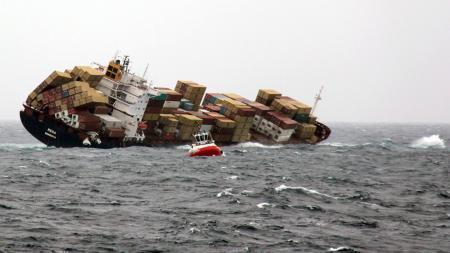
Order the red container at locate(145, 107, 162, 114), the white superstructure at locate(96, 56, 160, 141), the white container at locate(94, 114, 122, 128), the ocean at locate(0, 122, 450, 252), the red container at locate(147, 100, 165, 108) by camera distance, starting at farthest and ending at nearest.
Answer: the red container at locate(145, 107, 162, 114) → the red container at locate(147, 100, 165, 108) → the white superstructure at locate(96, 56, 160, 141) → the white container at locate(94, 114, 122, 128) → the ocean at locate(0, 122, 450, 252)

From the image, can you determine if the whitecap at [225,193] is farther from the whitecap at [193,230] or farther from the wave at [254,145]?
the wave at [254,145]

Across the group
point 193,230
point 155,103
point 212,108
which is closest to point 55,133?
point 155,103

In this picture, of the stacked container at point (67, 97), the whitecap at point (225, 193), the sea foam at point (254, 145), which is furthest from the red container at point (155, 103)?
the whitecap at point (225, 193)

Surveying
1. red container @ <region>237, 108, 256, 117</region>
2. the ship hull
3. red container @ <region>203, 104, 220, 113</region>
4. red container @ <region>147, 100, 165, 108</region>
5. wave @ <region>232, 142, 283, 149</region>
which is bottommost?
the ship hull

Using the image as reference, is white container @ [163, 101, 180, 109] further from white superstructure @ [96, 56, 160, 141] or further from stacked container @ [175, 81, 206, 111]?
stacked container @ [175, 81, 206, 111]

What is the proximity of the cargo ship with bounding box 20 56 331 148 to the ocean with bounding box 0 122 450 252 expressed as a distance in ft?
40.7

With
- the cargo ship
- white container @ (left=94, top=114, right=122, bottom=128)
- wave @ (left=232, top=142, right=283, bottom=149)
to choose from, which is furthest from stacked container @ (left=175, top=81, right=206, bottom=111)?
white container @ (left=94, top=114, right=122, bottom=128)

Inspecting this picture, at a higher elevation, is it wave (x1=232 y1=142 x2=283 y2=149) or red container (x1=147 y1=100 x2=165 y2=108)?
red container (x1=147 y1=100 x2=165 y2=108)

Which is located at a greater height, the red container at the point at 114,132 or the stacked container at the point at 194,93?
the stacked container at the point at 194,93

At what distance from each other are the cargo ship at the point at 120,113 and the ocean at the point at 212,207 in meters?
12.4

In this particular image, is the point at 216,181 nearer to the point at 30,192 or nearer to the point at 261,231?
the point at 30,192

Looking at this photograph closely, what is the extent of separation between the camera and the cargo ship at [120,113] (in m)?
79.3

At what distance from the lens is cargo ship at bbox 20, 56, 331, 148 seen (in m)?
79.3

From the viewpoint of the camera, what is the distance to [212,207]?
1555 inches
